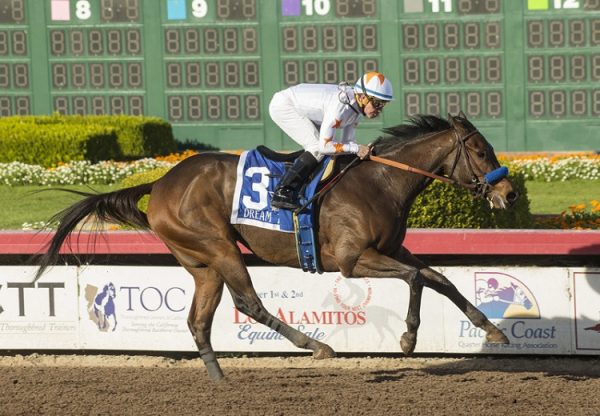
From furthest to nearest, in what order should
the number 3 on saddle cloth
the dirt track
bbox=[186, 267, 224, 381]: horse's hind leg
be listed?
bbox=[186, 267, 224, 381]: horse's hind leg < the number 3 on saddle cloth < the dirt track

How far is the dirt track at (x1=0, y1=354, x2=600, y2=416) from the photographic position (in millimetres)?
7664

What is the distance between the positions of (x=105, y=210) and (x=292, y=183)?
1.50m

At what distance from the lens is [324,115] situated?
8070mm

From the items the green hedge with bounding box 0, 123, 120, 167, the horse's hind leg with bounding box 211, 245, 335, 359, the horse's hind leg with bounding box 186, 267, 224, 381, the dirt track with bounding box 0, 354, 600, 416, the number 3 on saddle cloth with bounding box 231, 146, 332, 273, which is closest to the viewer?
the dirt track with bounding box 0, 354, 600, 416

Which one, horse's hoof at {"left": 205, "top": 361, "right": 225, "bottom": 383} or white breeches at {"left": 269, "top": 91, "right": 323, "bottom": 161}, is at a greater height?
white breeches at {"left": 269, "top": 91, "right": 323, "bottom": 161}

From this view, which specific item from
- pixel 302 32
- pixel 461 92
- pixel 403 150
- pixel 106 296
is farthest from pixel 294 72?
pixel 403 150

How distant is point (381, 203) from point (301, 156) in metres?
0.59

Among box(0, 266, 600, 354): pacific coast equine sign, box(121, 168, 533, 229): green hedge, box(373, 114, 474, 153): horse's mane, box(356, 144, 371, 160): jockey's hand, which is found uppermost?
box(373, 114, 474, 153): horse's mane

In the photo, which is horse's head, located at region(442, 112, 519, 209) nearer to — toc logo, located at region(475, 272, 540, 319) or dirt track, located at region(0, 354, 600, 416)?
dirt track, located at region(0, 354, 600, 416)

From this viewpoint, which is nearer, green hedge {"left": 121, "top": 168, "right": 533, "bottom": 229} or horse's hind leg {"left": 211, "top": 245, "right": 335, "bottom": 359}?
horse's hind leg {"left": 211, "top": 245, "right": 335, "bottom": 359}

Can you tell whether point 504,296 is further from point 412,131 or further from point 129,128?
point 129,128

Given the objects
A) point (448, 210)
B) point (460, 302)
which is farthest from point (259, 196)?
point (448, 210)

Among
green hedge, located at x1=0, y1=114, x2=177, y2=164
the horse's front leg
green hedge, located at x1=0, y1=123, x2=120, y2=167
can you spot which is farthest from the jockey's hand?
green hedge, located at x1=0, y1=114, x2=177, y2=164

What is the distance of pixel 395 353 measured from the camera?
31.4 ft
